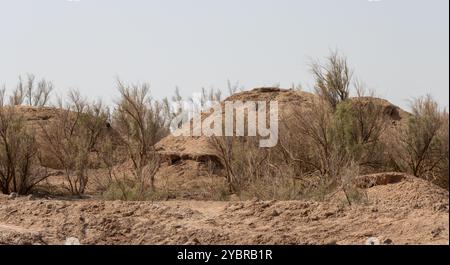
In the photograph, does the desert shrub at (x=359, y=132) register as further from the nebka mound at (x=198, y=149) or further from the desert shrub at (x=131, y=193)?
the desert shrub at (x=131, y=193)

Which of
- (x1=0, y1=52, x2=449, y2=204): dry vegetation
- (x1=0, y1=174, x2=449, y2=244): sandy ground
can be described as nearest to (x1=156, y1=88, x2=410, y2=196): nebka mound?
(x1=0, y1=52, x2=449, y2=204): dry vegetation

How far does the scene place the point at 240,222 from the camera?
13.6 meters

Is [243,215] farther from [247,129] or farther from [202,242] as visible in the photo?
[247,129]

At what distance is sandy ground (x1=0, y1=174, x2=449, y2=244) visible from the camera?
471 inches

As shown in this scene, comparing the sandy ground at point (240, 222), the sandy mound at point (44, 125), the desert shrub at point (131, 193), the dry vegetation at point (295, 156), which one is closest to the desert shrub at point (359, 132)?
the dry vegetation at point (295, 156)

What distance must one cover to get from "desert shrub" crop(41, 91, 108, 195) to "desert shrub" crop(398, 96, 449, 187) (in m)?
9.46

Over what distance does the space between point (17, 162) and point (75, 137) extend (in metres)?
5.69

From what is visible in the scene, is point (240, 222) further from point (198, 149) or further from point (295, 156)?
point (198, 149)

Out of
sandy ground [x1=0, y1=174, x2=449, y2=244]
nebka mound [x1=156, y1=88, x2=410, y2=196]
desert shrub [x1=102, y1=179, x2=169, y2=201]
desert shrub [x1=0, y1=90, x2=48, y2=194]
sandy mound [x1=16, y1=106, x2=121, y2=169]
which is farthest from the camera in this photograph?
sandy mound [x1=16, y1=106, x2=121, y2=169]

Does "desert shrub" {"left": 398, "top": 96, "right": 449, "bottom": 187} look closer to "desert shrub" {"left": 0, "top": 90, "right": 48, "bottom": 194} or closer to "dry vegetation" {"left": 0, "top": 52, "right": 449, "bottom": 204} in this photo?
"dry vegetation" {"left": 0, "top": 52, "right": 449, "bottom": 204}

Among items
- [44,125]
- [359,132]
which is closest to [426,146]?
[359,132]

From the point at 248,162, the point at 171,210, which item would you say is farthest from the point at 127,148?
the point at 171,210
